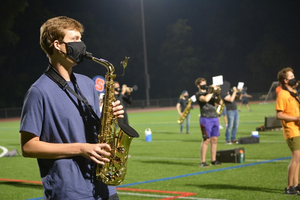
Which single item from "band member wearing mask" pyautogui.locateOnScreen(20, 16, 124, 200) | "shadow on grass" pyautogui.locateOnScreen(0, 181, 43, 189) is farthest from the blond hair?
"shadow on grass" pyautogui.locateOnScreen(0, 181, 43, 189)

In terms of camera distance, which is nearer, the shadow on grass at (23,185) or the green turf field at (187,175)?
the green turf field at (187,175)

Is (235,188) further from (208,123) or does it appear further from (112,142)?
(112,142)

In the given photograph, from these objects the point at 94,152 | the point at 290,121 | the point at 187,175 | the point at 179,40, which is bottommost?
the point at 187,175

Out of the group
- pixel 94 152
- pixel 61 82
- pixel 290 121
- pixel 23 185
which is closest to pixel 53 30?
pixel 61 82

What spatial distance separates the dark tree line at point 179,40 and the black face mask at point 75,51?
65796 mm

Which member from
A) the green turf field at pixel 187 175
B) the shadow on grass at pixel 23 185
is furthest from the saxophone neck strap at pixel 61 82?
the shadow on grass at pixel 23 185

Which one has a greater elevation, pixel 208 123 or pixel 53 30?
pixel 53 30

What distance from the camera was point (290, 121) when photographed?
833cm

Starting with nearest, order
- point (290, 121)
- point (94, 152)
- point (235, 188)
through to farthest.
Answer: point (94, 152) → point (290, 121) → point (235, 188)

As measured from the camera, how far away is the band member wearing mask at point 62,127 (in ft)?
10.8

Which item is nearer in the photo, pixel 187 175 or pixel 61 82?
pixel 61 82

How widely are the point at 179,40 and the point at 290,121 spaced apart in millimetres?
73638

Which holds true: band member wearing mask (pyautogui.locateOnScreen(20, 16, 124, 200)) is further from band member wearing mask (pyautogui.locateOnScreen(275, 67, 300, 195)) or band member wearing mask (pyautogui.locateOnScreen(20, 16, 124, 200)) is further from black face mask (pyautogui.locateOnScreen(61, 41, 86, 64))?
band member wearing mask (pyautogui.locateOnScreen(275, 67, 300, 195))

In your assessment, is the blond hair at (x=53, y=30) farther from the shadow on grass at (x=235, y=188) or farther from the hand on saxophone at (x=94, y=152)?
the shadow on grass at (x=235, y=188)
